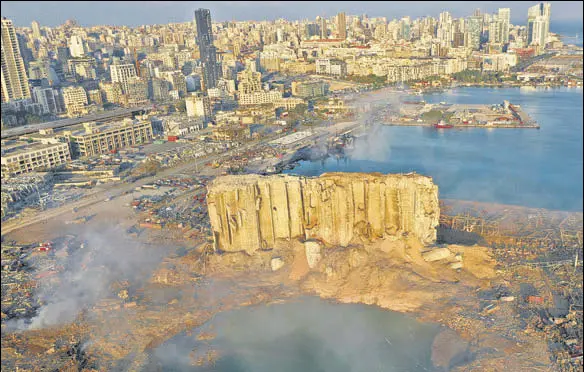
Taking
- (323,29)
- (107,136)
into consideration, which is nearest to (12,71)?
(107,136)

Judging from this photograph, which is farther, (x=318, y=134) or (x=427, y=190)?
(x=318, y=134)

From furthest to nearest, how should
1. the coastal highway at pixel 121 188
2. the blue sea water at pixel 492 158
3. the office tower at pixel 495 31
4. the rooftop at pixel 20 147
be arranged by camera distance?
1. the office tower at pixel 495 31
2. the rooftop at pixel 20 147
3. the coastal highway at pixel 121 188
4. the blue sea water at pixel 492 158

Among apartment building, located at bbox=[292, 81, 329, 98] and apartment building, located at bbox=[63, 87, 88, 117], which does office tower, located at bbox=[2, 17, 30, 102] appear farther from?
apartment building, located at bbox=[292, 81, 329, 98]

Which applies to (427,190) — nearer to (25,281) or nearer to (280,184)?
(280,184)

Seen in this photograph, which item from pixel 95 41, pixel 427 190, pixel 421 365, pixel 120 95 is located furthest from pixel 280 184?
pixel 95 41

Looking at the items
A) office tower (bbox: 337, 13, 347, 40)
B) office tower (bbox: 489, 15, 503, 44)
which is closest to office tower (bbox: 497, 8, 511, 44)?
office tower (bbox: 489, 15, 503, 44)

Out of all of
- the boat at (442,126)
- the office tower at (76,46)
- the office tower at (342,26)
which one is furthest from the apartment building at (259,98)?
the office tower at (342,26)

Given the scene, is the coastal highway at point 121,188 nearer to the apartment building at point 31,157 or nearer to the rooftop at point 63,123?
the apartment building at point 31,157
